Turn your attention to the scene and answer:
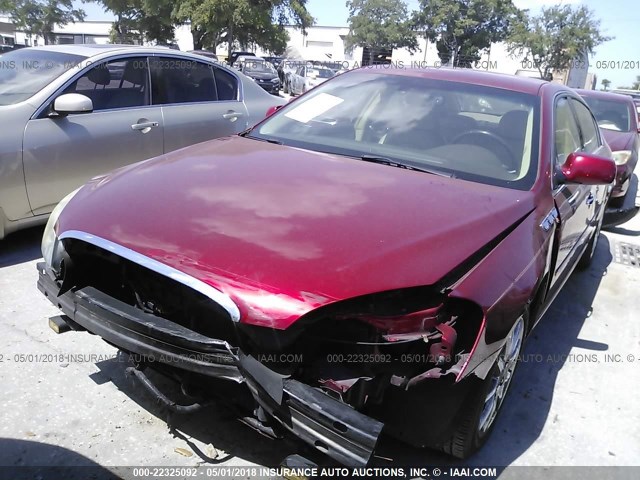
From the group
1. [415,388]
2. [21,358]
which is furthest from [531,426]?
[21,358]

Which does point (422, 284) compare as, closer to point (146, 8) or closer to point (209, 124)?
point (209, 124)

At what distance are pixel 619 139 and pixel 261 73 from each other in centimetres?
1836

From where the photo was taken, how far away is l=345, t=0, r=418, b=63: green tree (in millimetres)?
53656

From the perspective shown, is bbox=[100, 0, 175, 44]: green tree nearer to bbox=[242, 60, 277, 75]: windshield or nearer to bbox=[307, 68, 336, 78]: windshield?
bbox=[242, 60, 277, 75]: windshield

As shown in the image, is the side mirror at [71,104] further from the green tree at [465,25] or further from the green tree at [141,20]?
the green tree at [465,25]

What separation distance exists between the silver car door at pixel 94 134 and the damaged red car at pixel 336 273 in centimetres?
176

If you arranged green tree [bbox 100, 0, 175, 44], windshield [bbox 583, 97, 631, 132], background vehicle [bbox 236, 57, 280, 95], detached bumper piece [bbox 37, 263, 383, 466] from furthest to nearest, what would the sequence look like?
1. green tree [bbox 100, 0, 175, 44]
2. background vehicle [bbox 236, 57, 280, 95]
3. windshield [bbox 583, 97, 631, 132]
4. detached bumper piece [bbox 37, 263, 383, 466]

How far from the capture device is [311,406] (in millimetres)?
1723

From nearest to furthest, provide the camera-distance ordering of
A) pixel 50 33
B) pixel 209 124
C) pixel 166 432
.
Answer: pixel 166 432 → pixel 209 124 → pixel 50 33

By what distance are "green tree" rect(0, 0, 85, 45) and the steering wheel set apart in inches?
2038

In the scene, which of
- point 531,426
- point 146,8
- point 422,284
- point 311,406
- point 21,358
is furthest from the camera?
point 146,8

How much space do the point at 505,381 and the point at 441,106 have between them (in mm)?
1593

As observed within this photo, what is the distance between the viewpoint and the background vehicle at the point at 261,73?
2284 centimetres

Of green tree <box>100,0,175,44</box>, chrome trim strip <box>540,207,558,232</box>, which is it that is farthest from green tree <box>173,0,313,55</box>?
chrome trim strip <box>540,207,558,232</box>
